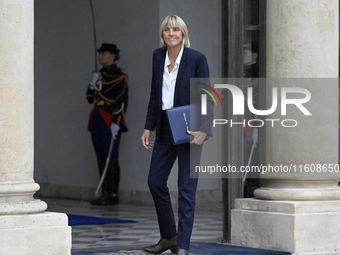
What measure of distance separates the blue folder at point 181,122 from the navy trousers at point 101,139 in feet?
16.0

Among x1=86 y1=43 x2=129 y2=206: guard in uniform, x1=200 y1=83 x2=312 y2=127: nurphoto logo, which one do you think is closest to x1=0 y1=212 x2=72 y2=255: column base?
x1=200 y1=83 x2=312 y2=127: nurphoto logo

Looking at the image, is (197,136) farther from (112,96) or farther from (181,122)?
(112,96)

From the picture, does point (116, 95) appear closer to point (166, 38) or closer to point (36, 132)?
point (36, 132)

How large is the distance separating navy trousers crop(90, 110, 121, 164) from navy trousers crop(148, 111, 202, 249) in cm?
467

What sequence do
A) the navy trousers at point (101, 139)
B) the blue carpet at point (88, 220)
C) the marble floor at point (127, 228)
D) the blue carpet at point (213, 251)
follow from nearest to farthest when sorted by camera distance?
the blue carpet at point (213, 251)
the marble floor at point (127, 228)
the blue carpet at point (88, 220)
the navy trousers at point (101, 139)

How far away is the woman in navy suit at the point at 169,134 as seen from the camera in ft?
14.9

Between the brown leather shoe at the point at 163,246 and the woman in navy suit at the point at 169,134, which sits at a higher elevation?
the woman in navy suit at the point at 169,134

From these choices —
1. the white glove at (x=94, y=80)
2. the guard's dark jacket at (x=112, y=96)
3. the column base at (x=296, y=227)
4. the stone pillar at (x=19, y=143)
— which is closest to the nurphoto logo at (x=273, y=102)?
the column base at (x=296, y=227)

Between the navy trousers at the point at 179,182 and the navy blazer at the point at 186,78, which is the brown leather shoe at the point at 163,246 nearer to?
the navy trousers at the point at 179,182

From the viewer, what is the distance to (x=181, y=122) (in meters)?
4.51

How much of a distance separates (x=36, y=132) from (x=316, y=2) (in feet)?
21.1

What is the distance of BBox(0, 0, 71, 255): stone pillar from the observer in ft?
14.2

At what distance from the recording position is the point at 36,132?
10930 millimetres

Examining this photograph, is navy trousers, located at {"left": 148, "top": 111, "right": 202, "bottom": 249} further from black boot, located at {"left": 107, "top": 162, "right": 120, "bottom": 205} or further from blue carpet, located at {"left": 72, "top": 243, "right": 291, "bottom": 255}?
black boot, located at {"left": 107, "top": 162, "right": 120, "bottom": 205}
